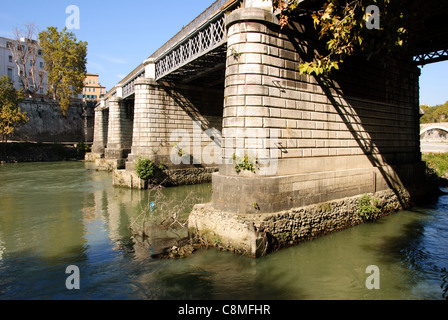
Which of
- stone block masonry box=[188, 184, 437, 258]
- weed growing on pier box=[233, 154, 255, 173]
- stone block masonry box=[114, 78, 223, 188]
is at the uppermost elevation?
stone block masonry box=[114, 78, 223, 188]

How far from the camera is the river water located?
5801mm

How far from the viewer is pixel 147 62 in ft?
64.8

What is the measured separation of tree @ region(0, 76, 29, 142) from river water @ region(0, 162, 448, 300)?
3305 cm

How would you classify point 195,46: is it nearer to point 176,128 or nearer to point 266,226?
point 176,128

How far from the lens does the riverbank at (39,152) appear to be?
37.4 metres

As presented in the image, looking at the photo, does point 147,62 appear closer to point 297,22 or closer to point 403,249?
point 297,22

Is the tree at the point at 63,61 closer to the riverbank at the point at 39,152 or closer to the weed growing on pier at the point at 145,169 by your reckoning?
the riverbank at the point at 39,152

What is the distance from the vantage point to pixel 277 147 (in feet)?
26.7

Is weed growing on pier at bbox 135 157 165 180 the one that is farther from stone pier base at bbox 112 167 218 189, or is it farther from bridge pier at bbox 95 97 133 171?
bridge pier at bbox 95 97 133 171

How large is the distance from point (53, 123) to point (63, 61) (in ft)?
32.1

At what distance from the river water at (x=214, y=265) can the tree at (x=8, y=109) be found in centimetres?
3305

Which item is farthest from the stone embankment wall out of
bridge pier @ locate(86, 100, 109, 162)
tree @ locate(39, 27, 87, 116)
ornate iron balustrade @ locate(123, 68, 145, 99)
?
ornate iron balustrade @ locate(123, 68, 145, 99)

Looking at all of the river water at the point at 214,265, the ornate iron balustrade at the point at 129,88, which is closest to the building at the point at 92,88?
the ornate iron balustrade at the point at 129,88
